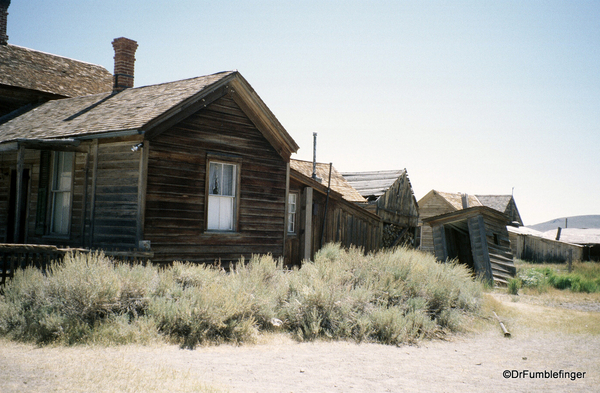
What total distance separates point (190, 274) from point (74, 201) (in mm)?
4296

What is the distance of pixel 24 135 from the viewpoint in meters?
12.6

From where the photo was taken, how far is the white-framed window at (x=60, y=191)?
12.3m

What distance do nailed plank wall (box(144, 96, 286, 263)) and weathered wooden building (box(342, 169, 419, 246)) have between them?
8497mm

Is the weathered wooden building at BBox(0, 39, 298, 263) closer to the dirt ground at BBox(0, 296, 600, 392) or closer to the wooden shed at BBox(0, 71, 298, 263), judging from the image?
the wooden shed at BBox(0, 71, 298, 263)

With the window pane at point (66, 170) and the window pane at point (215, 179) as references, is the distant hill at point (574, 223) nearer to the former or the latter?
the window pane at point (215, 179)

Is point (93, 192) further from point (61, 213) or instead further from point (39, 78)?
point (39, 78)

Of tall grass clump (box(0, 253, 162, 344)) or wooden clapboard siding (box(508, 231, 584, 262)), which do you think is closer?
tall grass clump (box(0, 253, 162, 344))

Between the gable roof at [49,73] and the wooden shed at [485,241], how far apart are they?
42.9 ft

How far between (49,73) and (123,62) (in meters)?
4.89

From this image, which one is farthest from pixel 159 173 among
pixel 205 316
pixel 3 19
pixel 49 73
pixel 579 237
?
pixel 579 237

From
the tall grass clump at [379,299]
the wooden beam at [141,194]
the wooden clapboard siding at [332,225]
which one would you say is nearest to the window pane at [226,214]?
the wooden beam at [141,194]

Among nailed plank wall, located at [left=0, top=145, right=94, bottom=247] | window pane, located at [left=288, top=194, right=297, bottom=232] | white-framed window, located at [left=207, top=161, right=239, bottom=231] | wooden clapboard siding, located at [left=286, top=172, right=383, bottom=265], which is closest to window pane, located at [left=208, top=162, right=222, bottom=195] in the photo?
white-framed window, located at [left=207, top=161, right=239, bottom=231]

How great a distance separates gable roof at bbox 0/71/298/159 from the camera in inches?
440

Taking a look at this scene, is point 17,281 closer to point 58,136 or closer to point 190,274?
point 190,274
